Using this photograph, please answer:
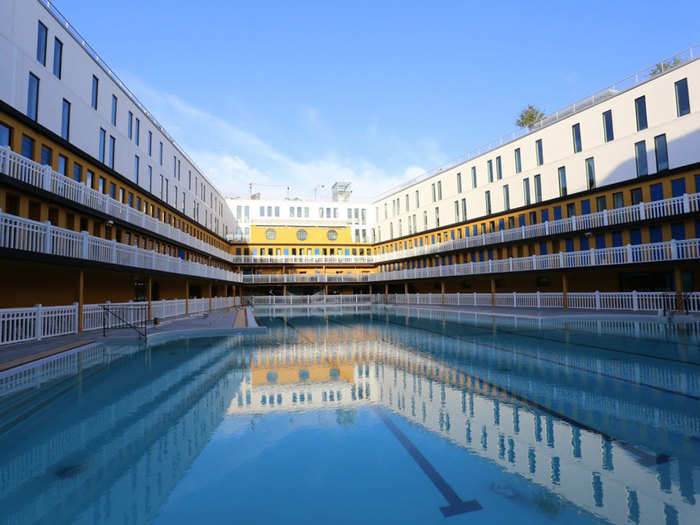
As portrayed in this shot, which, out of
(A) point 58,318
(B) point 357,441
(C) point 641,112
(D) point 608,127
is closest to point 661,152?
(C) point 641,112

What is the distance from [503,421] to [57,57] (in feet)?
75.6

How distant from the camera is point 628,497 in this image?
12.5ft

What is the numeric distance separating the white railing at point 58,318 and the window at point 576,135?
31566 millimetres

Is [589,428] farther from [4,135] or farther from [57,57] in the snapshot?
[57,57]

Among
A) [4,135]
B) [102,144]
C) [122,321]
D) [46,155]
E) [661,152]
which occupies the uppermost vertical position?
[102,144]

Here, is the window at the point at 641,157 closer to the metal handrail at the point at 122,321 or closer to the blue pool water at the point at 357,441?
the blue pool water at the point at 357,441

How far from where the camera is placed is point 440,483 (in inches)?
171

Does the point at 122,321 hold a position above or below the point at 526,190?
below

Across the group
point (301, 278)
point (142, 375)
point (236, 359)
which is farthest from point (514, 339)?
point (301, 278)

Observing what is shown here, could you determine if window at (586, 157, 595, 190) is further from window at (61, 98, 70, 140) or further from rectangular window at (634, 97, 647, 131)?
window at (61, 98, 70, 140)

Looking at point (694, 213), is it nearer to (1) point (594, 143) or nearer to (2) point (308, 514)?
(1) point (594, 143)

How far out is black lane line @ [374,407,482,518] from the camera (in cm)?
377

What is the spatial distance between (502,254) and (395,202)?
20.0 metres

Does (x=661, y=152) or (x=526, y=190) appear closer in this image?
(x=661, y=152)
